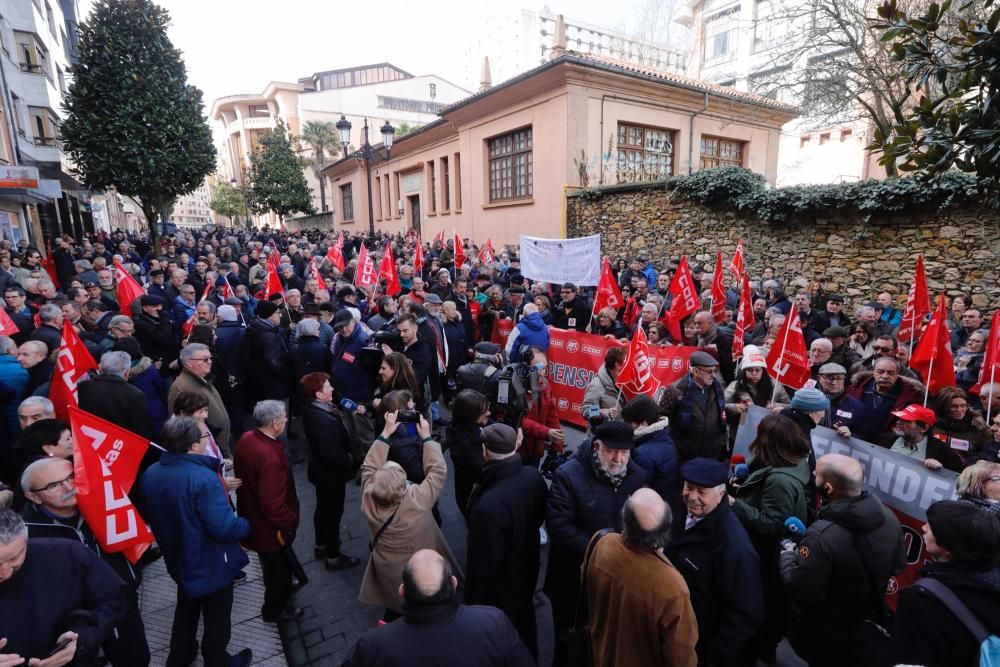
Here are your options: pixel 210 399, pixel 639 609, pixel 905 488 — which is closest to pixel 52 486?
pixel 210 399

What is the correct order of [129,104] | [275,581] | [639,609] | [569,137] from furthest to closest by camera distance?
[569,137]
[129,104]
[275,581]
[639,609]

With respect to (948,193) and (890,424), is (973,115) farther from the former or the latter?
(948,193)

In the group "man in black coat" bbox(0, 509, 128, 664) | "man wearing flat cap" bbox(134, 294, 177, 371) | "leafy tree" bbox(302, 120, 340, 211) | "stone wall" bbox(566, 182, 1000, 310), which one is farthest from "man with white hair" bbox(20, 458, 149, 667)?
"leafy tree" bbox(302, 120, 340, 211)

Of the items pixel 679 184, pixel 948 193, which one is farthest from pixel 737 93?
pixel 948 193

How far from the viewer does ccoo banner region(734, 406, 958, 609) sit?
3426 mm

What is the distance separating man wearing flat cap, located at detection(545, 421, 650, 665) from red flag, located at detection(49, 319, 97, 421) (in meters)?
3.93

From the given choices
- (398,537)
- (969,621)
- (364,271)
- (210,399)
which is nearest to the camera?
(969,621)

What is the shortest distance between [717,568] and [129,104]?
1694 cm

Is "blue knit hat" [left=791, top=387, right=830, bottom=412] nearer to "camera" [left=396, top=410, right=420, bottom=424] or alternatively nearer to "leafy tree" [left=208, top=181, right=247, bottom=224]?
"camera" [left=396, top=410, right=420, bottom=424]

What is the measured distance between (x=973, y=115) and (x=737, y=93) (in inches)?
790

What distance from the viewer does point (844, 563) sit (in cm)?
245

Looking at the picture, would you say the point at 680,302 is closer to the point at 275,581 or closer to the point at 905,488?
the point at 905,488

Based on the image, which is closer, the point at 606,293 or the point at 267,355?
the point at 267,355

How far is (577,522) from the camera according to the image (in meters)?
3.00
